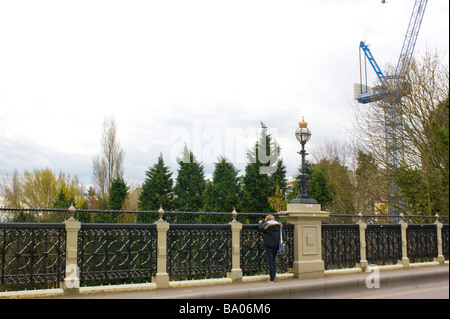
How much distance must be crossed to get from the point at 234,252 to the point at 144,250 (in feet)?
7.30

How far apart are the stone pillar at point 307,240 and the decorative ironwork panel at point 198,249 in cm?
198

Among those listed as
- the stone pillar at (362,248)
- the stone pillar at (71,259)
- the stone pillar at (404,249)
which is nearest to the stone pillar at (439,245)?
the stone pillar at (404,249)

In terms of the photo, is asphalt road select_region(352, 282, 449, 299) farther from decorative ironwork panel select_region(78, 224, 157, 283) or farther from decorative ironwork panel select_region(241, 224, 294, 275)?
decorative ironwork panel select_region(78, 224, 157, 283)

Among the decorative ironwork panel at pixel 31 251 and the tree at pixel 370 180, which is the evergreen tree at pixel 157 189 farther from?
the decorative ironwork panel at pixel 31 251

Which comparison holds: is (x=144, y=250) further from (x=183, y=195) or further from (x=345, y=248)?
(x=183, y=195)

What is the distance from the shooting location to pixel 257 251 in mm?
10930

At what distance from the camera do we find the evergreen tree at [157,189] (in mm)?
34250

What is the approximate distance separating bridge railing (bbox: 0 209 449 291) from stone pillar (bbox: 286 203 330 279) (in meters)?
0.24

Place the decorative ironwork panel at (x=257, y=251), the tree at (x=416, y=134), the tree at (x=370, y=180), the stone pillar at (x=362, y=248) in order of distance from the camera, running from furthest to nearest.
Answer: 1. the tree at (x=370, y=180)
2. the tree at (x=416, y=134)
3. the stone pillar at (x=362, y=248)
4. the decorative ironwork panel at (x=257, y=251)

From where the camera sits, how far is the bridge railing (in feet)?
27.2

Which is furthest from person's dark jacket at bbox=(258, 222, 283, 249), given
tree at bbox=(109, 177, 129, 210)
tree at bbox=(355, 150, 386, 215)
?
tree at bbox=(109, 177, 129, 210)

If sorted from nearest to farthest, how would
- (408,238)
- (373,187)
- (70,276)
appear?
(70,276), (408,238), (373,187)
